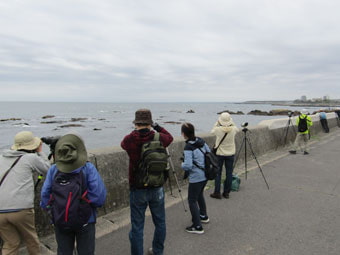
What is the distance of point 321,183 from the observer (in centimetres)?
561

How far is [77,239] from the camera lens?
2338 millimetres

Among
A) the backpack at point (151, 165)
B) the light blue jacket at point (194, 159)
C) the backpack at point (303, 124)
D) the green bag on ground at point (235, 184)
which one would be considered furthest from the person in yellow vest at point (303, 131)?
the backpack at point (151, 165)

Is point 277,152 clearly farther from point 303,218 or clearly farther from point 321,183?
point 303,218

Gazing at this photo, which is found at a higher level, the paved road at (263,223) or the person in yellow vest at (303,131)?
the person in yellow vest at (303,131)

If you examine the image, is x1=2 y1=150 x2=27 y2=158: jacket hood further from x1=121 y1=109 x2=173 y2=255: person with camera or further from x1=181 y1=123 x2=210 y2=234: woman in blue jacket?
x1=181 y1=123 x2=210 y2=234: woman in blue jacket

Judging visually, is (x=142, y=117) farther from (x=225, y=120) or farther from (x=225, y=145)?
(x=225, y=145)

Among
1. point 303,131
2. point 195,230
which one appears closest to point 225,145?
point 195,230

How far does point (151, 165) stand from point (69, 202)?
883 millimetres

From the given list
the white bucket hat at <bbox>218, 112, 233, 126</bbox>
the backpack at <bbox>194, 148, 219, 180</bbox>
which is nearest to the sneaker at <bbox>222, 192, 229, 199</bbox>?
the white bucket hat at <bbox>218, 112, 233, 126</bbox>

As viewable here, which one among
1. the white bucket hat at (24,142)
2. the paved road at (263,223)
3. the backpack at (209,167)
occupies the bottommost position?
the paved road at (263,223)

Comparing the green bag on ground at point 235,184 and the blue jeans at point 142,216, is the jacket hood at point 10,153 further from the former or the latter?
the green bag on ground at point 235,184

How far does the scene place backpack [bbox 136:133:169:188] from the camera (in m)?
2.66

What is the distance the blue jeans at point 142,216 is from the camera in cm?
280

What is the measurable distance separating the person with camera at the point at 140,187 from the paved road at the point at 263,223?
393 mm
